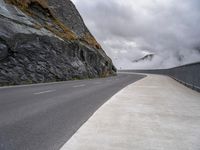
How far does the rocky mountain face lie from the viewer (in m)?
25.8

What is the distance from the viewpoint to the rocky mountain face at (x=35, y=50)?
25.8m

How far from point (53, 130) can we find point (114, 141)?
5.47 feet

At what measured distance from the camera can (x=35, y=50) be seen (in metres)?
29.5

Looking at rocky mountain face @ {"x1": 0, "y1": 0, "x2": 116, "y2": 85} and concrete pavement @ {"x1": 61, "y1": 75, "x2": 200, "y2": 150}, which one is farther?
rocky mountain face @ {"x1": 0, "y1": 0, "x2": 116, "y2": 85}

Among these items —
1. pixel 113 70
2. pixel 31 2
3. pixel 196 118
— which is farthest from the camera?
pixel 113 70

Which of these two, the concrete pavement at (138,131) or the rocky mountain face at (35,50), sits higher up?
the rocky mountain face at (35,50)

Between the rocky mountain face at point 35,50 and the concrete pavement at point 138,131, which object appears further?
the rocky mountain face at point 35,50

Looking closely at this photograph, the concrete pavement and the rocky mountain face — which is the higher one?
the rocky mountain face

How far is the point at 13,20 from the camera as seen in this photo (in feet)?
95.6

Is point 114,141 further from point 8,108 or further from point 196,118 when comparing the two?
point 8,108

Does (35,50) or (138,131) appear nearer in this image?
(138,131)

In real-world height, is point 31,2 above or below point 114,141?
above

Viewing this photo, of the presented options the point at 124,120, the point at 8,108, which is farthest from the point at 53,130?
the point at 8,108

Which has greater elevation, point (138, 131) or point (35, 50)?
point (35, 50)
